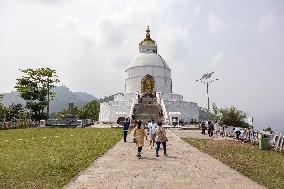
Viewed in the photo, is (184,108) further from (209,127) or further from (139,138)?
(139,138)

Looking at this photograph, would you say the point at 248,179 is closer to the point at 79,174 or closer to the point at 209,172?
the point at 209,172

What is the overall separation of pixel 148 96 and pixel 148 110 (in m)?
9.13

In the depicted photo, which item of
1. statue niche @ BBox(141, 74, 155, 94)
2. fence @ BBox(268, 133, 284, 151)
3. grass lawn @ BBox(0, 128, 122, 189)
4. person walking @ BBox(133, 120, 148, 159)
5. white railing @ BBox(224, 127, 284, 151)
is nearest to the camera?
grass lawn @ BBox(0, 128, 122, 189)

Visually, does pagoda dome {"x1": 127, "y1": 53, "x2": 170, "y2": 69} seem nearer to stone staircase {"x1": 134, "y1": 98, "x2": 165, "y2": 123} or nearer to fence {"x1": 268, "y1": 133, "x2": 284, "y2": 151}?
stone staircase {"x1": 134, "y1": 98, "x2": 165, "y2": 123}

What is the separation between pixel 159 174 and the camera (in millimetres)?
12555

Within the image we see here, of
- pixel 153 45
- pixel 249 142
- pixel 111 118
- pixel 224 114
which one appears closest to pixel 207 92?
pixel 224 114

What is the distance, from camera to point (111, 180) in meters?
11.4

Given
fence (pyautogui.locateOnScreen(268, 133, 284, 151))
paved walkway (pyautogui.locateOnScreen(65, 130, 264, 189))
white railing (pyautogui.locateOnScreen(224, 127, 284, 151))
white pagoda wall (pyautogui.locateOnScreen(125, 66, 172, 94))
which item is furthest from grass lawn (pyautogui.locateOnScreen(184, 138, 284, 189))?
white pagoda wall (pyautogui.locateOnScreen(125, 66, 172, 94))

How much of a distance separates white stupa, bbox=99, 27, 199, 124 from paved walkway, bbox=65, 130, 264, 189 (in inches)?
1348

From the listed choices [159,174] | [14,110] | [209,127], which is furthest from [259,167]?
[14,110]

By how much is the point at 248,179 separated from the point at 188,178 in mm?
1804

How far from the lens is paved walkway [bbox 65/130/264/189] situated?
10859mm

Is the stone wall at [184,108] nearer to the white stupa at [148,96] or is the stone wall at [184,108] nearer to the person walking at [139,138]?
the white stupa at [148,96]

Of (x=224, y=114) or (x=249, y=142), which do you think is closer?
(x=249, y=142)
